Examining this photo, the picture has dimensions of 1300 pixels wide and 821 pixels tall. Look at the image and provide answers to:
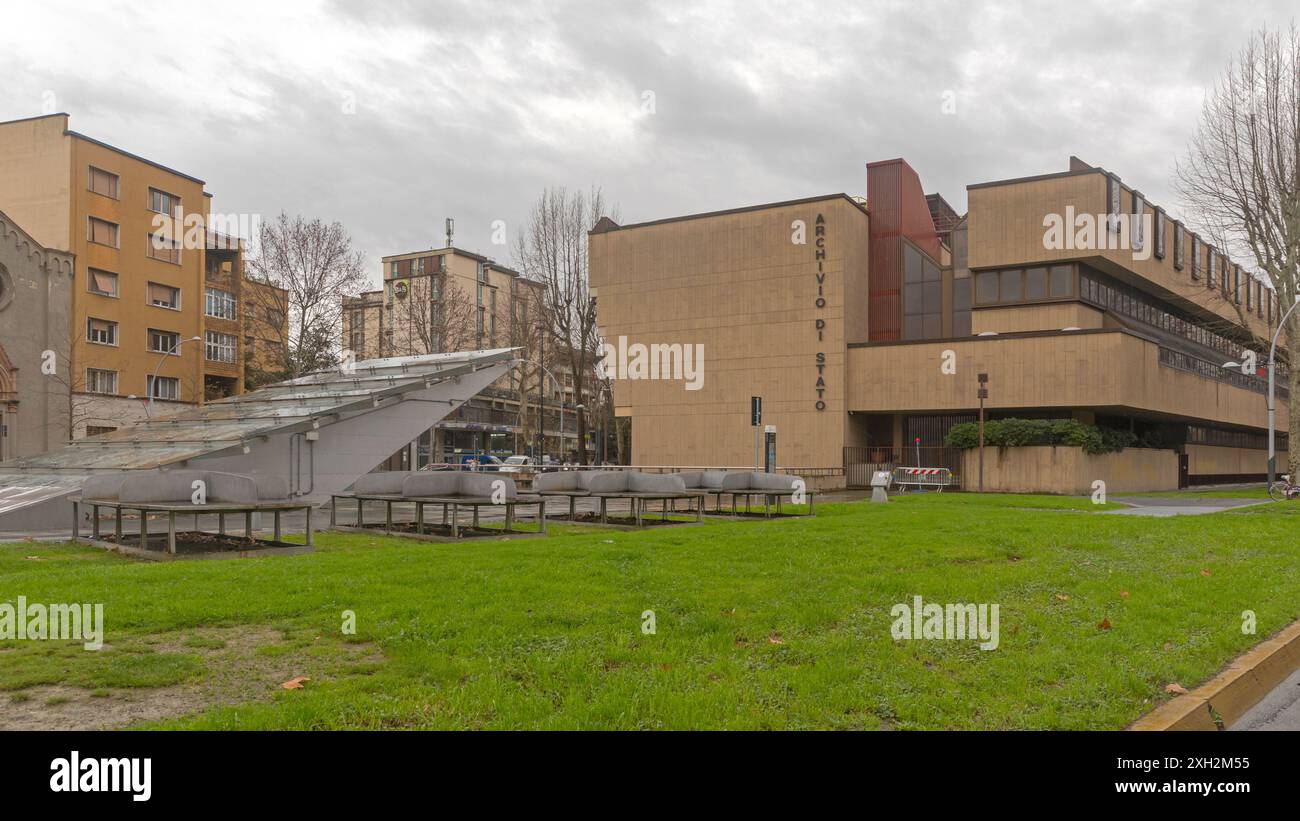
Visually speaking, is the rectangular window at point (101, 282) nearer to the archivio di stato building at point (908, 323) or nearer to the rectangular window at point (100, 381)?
the rectangular window at point (100, 381)

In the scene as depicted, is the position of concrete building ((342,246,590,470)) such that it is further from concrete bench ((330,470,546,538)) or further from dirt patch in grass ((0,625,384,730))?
dirt patch in grass ((0,625,384,730))

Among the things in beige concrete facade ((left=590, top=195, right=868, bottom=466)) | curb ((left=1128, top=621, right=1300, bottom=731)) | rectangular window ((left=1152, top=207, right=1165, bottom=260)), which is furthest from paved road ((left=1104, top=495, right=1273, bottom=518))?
rectangular window ((left=1152, top=207, right=1165, bottom=260))

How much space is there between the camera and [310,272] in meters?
44.1

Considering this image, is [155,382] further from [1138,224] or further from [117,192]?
[1138,224]

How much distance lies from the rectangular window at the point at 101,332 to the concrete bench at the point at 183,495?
4070cm

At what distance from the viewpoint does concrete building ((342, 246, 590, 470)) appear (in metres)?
51.6

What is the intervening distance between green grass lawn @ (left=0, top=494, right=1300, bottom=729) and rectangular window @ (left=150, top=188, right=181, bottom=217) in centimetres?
4801

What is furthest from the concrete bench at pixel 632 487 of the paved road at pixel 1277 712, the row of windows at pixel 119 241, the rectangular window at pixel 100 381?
the row of windows at pixel 119 241

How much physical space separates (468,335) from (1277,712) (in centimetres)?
5272

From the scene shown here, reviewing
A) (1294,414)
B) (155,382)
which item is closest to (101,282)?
(155,382)

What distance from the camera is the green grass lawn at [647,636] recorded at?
15.9 ft

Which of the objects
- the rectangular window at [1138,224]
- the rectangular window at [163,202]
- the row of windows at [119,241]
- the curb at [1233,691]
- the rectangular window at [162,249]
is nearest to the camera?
the curb at [1233,691]
